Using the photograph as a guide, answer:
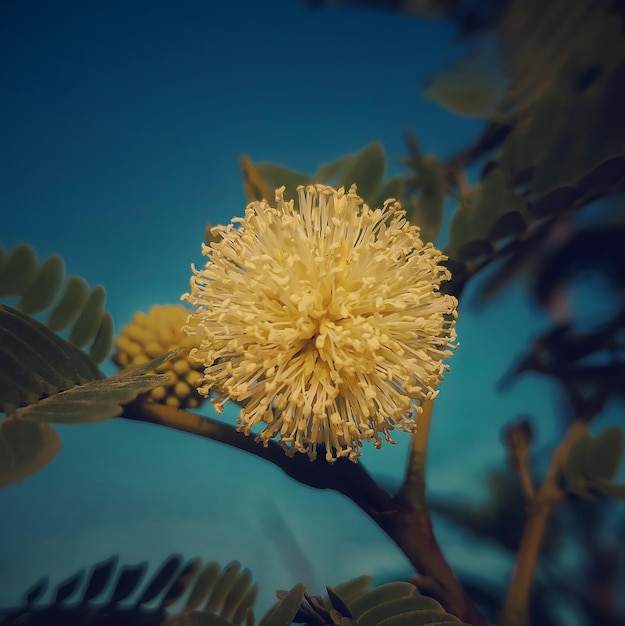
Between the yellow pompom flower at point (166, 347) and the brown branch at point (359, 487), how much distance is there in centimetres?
4

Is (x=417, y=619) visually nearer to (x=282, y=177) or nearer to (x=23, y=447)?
(x=23, y=447)

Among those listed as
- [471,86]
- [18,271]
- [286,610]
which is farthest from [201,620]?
[471,86]

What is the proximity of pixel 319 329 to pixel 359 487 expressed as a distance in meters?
0.17

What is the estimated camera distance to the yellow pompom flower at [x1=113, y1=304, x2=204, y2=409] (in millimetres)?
497

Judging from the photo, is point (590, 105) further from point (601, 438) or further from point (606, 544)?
point (606, 544)

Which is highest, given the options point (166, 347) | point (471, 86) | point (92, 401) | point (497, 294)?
point (471, 86)

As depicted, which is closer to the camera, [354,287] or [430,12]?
[354,287]

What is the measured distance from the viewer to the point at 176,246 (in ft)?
2.55

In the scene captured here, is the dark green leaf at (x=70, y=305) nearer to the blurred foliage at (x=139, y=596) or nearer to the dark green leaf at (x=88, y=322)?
the dark green leaf at (x=88, y=322)

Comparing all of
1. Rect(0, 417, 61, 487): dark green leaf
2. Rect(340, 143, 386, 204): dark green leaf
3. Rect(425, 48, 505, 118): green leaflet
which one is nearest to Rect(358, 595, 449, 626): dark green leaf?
Rect(0, 417, 61, 487): dark green leaf

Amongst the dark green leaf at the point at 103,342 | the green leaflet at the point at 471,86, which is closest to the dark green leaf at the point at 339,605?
the dark green leaf at the point at 103,342

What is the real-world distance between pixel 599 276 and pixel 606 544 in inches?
17.5

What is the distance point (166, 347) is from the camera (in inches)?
20.7

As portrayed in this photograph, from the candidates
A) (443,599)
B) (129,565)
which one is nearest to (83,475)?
(129,565)
